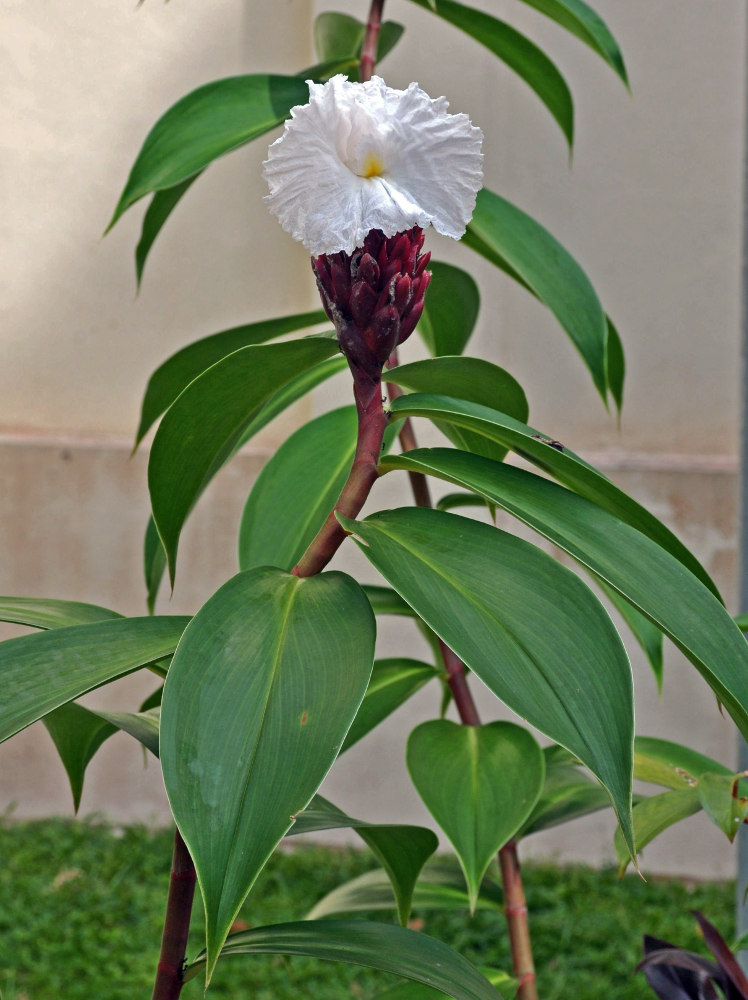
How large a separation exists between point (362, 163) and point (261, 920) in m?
1.38

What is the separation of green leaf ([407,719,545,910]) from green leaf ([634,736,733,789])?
66 mm

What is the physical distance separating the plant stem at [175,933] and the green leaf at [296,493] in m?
0.23

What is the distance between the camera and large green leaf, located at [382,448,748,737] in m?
0.33

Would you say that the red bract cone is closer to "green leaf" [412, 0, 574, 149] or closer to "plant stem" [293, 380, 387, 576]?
"plant stem" [293, 380, 387, 576]

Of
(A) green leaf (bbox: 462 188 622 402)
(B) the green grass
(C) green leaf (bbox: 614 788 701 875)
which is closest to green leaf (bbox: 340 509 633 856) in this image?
(C) green leaf (bbox: 614 788 701 875)

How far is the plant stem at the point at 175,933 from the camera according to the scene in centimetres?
44

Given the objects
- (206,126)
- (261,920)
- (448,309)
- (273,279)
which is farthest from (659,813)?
(273,279)

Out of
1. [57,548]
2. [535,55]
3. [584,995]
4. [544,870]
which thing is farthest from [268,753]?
[57,548]

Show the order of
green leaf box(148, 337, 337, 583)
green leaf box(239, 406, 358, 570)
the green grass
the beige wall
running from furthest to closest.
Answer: the beige wall
the green grass
green leaf box(239, 406, 358, 570)
green leaf box(148, 337, 337, 583)

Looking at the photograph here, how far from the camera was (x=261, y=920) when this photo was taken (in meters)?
1.48

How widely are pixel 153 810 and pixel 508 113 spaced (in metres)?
1.53

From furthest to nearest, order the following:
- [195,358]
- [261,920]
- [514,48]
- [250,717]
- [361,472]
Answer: [261,920]
[514,48]
[195,358]
[361,472]
[250,717]

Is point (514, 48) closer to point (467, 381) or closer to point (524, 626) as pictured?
point (467, 381)

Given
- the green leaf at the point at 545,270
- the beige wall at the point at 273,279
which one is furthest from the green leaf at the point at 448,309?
the beige wall at the point at 273,279
